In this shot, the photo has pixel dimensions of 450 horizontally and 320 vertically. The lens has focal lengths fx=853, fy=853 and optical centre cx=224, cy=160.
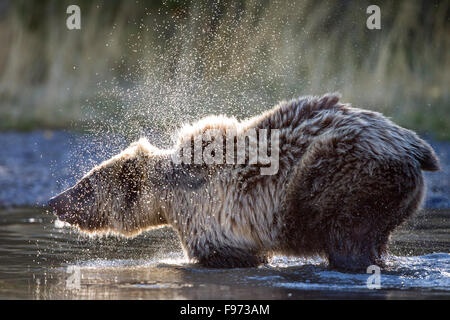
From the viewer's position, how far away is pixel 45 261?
828 cm

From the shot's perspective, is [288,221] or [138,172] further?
[138,172]

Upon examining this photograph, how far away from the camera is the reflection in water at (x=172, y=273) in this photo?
663 cm

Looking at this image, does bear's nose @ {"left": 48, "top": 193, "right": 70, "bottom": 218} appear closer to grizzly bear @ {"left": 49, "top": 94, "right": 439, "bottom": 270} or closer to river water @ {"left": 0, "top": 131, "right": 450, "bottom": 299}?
grizzly bear @ {"left": 49, "top": 94, "right": 439, "bottom": 270}

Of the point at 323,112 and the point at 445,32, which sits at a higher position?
the point at 445,32

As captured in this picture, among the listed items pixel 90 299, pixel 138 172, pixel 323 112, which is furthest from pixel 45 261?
pixel 323 112

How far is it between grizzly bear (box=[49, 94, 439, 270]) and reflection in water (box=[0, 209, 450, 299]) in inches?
11.5

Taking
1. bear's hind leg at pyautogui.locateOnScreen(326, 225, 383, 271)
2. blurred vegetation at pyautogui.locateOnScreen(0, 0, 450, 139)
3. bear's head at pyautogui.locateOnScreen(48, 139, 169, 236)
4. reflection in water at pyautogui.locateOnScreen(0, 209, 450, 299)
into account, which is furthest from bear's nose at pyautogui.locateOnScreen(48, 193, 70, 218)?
blurred vegetation at pyautogui.locateOnScreen(0, 0, 450, 139)

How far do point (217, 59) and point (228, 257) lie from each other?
9.04m

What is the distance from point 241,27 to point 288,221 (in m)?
9.23

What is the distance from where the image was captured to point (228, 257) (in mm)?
7691

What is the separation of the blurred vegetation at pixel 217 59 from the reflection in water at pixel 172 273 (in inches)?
207

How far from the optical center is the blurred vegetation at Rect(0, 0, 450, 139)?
15367 mm

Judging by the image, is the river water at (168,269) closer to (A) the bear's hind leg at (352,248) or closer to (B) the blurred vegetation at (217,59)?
(A) the bear's hind leg at (352,248)
